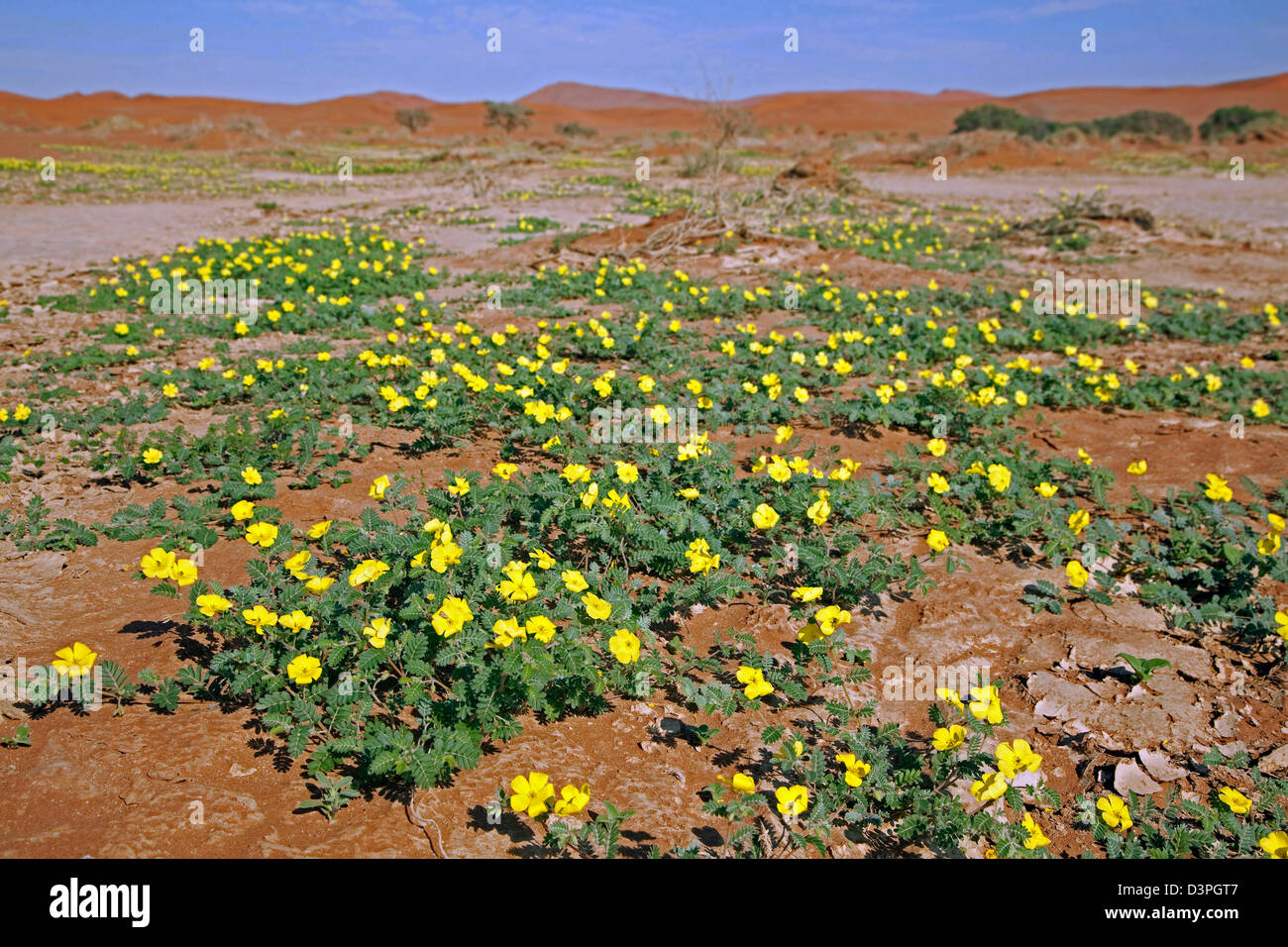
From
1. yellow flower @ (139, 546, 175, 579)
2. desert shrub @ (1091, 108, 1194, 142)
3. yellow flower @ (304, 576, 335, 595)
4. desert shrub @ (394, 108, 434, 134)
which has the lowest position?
yellow flower @ (304, 576, 335, 595)

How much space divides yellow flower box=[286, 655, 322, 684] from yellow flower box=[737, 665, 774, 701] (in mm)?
1477

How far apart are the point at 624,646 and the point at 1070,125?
195ft

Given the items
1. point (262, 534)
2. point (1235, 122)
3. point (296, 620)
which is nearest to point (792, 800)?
point (296, 620)

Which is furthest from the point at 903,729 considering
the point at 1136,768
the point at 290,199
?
the point at 290,199

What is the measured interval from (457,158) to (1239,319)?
87.9 ft

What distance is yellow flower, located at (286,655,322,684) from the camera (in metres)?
2.52

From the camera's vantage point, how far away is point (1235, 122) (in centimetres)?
4412

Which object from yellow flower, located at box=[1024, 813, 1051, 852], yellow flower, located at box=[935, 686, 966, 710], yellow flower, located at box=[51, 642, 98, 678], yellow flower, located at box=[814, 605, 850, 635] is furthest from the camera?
yellow flower, located at box=[814, 605, 850, 635]

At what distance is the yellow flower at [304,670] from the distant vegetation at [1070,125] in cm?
4890

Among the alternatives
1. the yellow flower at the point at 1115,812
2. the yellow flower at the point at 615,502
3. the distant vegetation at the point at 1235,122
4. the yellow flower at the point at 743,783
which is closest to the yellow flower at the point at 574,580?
the yellow flower at the point at 615,502

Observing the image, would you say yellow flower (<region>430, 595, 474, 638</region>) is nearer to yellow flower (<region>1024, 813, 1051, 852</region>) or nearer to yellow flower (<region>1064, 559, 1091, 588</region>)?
yellow flower (<region>1024, 813, 1051, 852</region>)

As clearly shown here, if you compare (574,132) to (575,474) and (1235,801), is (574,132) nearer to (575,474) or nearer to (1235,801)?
(575,474)

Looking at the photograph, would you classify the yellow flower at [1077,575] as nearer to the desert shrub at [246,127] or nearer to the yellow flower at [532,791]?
the yellow flower at [532,791]

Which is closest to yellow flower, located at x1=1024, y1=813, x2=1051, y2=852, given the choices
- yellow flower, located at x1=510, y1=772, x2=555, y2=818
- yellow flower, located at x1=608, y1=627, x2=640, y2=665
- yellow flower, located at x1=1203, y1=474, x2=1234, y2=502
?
yellow flower, located at x1=608, y1=627, x2=640, y2=665
